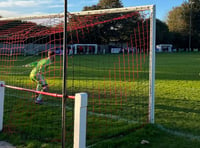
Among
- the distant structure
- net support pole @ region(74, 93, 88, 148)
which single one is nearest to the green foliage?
the distant structure

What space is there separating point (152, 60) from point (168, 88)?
210 inches

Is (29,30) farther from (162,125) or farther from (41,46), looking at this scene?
(162,125)

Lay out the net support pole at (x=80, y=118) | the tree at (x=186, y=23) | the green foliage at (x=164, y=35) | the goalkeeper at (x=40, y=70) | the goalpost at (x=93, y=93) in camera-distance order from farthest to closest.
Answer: the tree at (x=186, y=23), the green foliage at (x=164, y=35), the goalkeeper at (x=40, y=70), the goalpost at (x=93, y=93), the net support pole at (x=80, y=118)

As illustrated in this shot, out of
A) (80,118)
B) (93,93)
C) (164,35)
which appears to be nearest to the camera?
(80,118)

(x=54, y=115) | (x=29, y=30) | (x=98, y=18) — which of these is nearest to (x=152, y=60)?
(x=98, y=18)

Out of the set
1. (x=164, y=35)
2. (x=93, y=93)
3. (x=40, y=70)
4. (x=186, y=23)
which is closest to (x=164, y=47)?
(x=164, y=35)

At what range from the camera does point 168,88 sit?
34.7 ft

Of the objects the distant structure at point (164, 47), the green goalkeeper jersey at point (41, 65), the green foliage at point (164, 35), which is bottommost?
the green goalkeeper jersey at point (41, 65)

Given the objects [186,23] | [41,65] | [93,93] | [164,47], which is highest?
[186,23]

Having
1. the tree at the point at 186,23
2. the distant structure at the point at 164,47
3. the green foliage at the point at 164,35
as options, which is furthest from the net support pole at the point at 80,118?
the tree at the point at 186,23

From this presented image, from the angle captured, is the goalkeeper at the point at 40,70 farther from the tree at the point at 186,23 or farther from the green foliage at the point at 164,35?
the tree at the point at 186,23

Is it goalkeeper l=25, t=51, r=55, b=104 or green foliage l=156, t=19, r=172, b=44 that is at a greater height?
green foliage l=156, t=19, r=172, b=44

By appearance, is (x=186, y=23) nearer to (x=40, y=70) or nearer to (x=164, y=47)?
(x=164, y=47)

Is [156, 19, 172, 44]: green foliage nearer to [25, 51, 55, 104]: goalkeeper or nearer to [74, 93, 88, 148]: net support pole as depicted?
[25, 51, 55, 104]: goalkeeper
